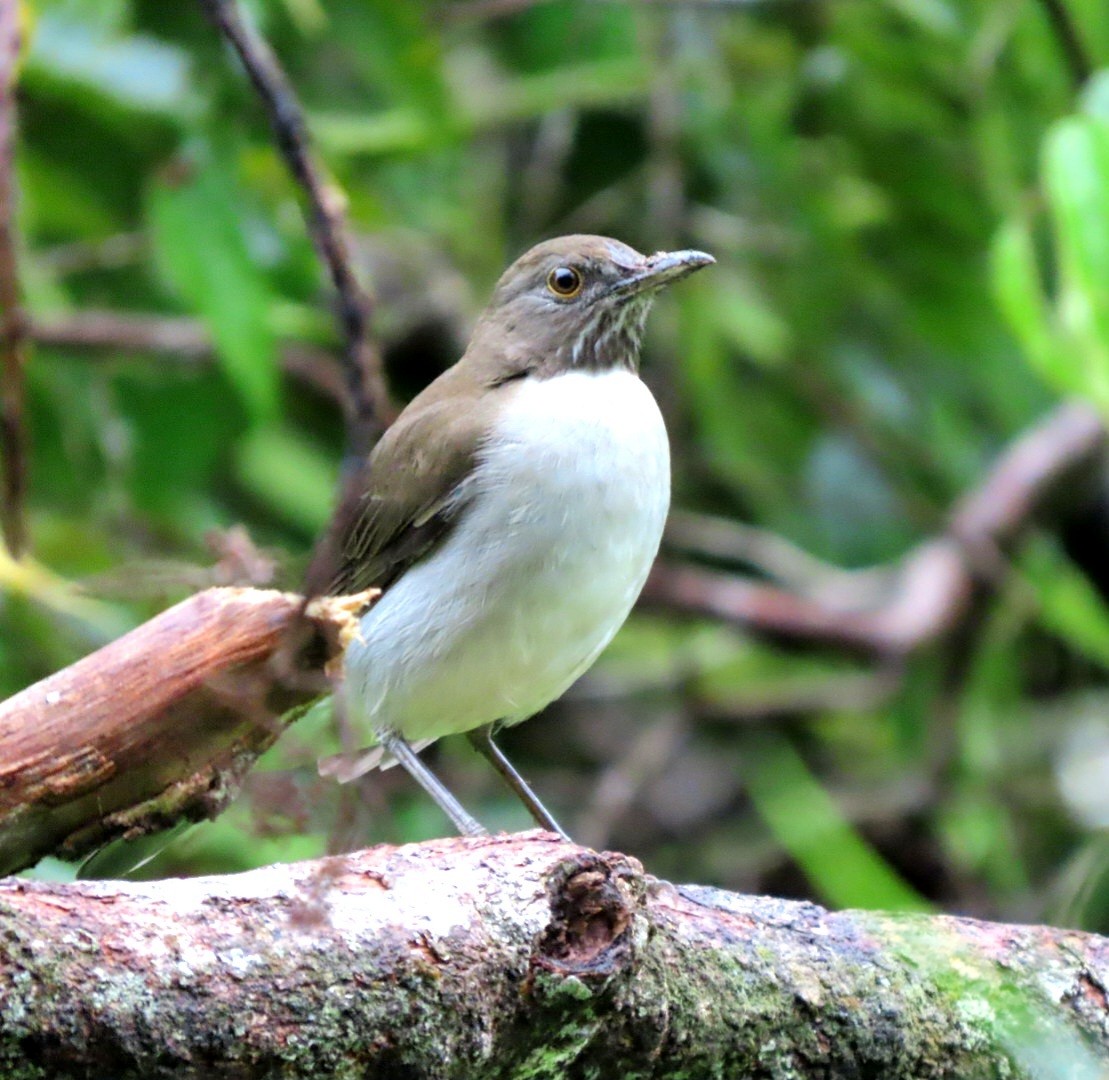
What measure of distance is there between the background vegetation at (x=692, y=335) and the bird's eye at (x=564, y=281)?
3.14ft

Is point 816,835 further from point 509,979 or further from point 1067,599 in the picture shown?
point 509,979

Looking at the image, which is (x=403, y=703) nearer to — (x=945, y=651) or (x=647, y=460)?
(x=647, y=460)

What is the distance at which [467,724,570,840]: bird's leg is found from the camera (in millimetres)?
5156

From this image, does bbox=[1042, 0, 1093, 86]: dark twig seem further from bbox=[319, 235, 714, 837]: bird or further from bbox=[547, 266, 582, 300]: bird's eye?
bbox=[547, 266, 582, 300]: bird's eye

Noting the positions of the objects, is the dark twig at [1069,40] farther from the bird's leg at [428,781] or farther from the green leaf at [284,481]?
the green leaf at [284,481]

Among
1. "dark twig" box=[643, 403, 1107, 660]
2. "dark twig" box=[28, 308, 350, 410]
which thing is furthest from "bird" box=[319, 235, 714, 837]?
"dark twig" box=[643, 403, 1107, 660]

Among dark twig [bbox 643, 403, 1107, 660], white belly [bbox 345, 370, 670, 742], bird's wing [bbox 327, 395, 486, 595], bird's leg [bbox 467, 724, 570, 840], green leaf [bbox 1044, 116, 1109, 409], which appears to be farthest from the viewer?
dark twig [bbox 643, 403, 1107, 660]

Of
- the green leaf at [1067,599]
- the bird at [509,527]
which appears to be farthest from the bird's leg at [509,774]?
the green leaf at [1067,599]

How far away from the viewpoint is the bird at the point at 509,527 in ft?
15.3

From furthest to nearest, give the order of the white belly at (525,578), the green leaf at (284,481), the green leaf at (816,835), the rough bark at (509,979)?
the green leaf at (284,481) → the green leaf at (816,835) → the white belly at (525,578) → the rough bark at (509,979)

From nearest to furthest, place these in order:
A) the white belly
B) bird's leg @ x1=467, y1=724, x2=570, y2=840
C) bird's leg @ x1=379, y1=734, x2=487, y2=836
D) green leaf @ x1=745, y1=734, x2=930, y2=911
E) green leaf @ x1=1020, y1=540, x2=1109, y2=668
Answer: the white belly
bird's leg @ x1=379, y1=734, x2=487, y2=836
bird's leg @ x1=467, y1=724, x2=570, y2=840
green leaf @ x1=745, y1=734, x2=930, y2=911
green leaf @ x1=1020, y1=540, x2=1109, y2=668

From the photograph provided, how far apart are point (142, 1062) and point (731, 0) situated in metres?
5.33

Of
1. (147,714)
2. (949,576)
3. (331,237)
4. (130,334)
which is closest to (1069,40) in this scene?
(949,576)

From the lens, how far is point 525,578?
15.1 ft
